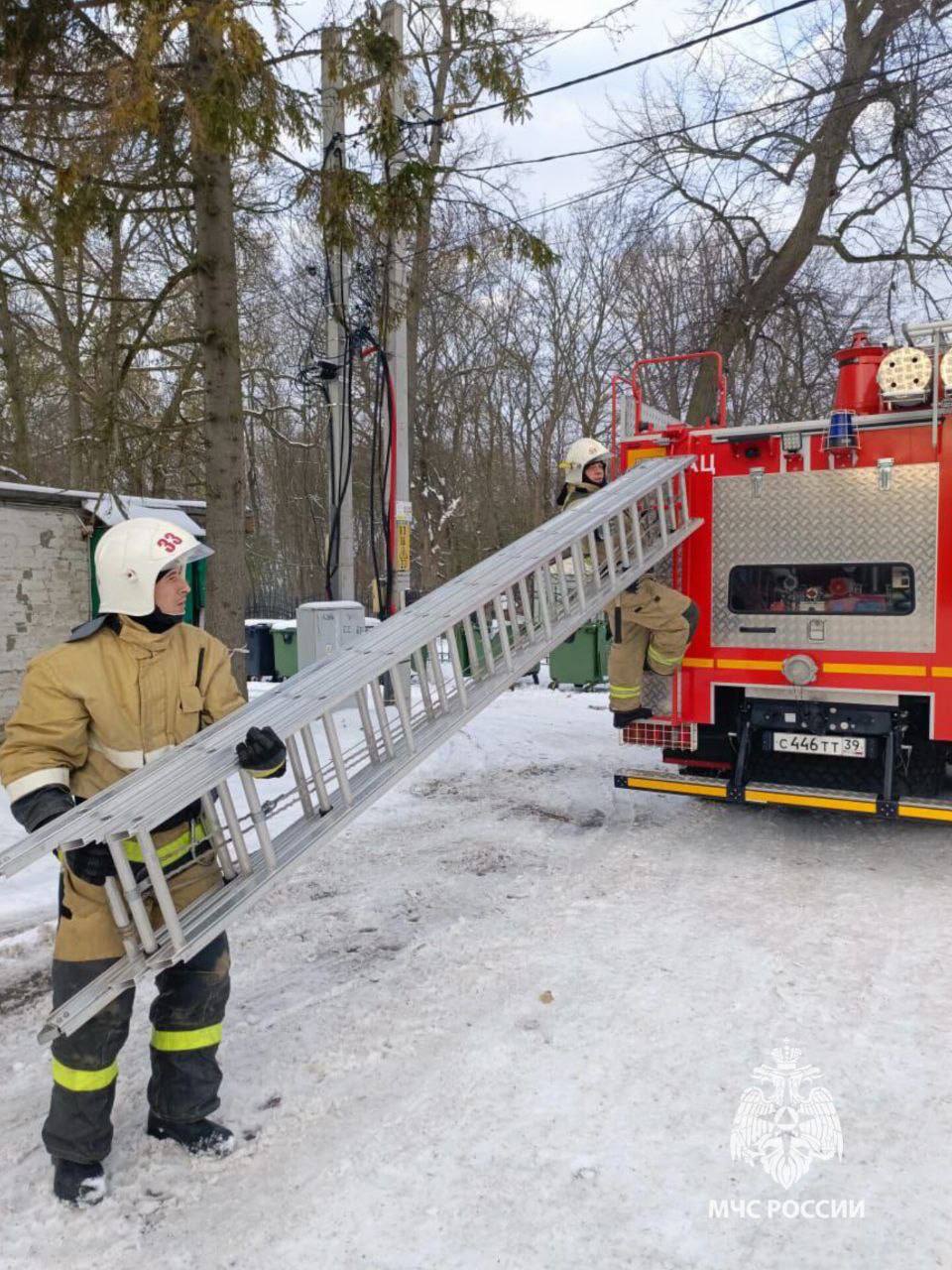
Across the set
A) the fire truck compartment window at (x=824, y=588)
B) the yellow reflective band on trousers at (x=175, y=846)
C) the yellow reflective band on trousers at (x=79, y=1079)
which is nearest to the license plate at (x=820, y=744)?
the fire truck compartment window at (x=824, y=588)

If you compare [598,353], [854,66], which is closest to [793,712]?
[854,66]

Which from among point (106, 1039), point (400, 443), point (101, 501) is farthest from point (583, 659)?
point (106, 1039)

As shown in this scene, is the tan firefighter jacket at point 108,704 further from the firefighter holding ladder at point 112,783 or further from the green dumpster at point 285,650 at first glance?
the green dumpster at point 285,650

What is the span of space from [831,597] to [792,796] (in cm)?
120

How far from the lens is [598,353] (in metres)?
22.9

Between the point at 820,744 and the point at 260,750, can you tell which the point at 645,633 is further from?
the point at 260,750

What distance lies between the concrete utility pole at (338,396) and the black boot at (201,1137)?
23.7ft

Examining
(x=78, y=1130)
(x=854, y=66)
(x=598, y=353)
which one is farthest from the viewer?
(x=598, y=353)

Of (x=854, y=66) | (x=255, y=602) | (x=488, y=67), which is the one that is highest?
(x=854, y=66)

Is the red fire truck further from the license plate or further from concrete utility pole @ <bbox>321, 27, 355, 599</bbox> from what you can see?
concrete utility pole @ <bbox>321, 27, 355, 599</bbox>

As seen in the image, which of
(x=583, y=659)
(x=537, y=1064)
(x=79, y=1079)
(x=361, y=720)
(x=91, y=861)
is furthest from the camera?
(x=583, y=659)

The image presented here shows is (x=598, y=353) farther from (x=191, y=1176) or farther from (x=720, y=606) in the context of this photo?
(x=191, y=1176)

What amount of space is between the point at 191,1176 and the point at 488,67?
773 centimetres

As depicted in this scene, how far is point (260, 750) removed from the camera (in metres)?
2.62
